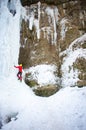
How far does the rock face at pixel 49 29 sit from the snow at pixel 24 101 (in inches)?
20.9

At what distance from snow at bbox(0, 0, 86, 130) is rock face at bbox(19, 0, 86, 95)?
1.74 feet

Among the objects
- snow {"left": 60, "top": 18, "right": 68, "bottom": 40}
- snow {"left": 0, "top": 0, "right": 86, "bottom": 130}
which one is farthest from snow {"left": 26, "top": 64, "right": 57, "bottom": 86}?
snow {"left": 60, "top": 18, "right": 68, "bottom": 40}

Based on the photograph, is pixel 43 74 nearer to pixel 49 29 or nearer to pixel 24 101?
pixel 24 101

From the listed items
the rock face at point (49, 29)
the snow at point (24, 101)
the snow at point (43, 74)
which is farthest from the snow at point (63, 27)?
the snow at point (43, 74)

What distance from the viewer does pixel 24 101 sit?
1397cm

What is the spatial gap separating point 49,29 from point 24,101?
527 centimetres

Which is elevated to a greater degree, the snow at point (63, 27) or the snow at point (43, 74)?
the snow at point (63, 27)

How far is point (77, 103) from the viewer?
42.2 ft

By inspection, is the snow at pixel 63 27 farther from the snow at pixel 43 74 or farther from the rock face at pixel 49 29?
the snow at pixel 43 74

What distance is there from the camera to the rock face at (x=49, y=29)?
16.2m

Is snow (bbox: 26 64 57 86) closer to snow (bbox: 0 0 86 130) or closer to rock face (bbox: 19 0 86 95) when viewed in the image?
snow (bbox: 0 0 86 130)

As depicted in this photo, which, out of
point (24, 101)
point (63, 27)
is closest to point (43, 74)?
point (24, 101)

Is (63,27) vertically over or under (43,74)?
over

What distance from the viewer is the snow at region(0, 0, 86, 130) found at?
12.0m
